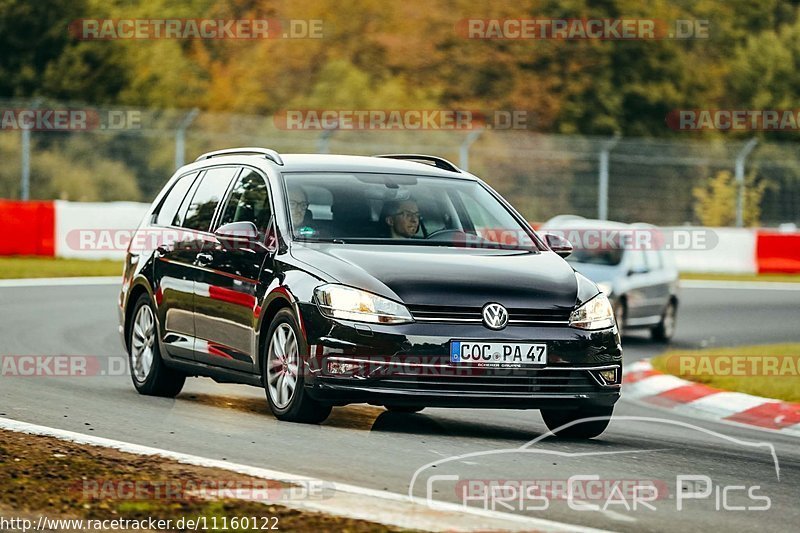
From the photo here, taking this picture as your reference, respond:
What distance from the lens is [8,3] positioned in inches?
2032

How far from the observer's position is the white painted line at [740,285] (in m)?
31.2

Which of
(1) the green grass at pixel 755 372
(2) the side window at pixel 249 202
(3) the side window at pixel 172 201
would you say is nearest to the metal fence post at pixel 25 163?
(1) the green grass at pixel 755 372

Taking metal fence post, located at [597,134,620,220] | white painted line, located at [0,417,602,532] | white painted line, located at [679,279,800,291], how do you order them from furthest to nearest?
metal fence post, located at [597,134,620,220] → white painted line, located at [679,279,800,291] → white painted line, located at [0,417,602,532]

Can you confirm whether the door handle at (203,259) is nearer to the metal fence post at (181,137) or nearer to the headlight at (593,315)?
the headlight at (593,315)

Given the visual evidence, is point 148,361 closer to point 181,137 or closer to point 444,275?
point 444,275

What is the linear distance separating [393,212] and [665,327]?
35.6 ft

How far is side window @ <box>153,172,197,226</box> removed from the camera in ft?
39.3

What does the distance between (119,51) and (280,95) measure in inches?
502

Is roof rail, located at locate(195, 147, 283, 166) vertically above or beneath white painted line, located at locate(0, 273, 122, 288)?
above

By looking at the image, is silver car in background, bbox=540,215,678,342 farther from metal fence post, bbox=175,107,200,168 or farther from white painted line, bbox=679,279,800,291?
metal fence post, bbox=175,107,200,168

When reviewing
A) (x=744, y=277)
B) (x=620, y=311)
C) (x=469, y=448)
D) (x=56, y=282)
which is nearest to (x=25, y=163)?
(x=56, y=282)

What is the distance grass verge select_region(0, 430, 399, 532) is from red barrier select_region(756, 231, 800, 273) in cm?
2734

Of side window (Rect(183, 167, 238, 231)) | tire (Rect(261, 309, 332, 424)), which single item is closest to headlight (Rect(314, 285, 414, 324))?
tire (Rect(261, 309, 332, 424))

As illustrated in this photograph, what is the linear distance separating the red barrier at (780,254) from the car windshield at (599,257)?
14570mm
